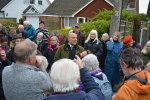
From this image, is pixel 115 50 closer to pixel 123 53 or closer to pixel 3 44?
pixel 123 53

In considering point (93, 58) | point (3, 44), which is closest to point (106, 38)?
point (93, 58)

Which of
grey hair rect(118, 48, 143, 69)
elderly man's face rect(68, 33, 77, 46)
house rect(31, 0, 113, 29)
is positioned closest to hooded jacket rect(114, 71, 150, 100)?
grey hair rect(118, 48, 143, 69)

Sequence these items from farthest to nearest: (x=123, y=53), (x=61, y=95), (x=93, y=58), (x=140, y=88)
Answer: (x=93, y=58) → (x=123, y=53) → (x=140, y=88) → (x=61, y=95)

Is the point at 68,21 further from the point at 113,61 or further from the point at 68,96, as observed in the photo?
the point at 68,96

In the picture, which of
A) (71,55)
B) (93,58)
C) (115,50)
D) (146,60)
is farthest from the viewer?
(115,50)

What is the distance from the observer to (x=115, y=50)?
454 centimetres

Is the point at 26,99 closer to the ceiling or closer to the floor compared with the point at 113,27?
closer to the floor

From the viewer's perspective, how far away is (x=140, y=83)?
1.59 meters

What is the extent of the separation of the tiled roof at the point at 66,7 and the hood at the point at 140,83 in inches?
791

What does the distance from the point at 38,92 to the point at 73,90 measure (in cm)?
46

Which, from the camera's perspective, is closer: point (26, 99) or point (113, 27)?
point (26, 99)

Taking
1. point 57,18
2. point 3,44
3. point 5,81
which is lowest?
point 5,81

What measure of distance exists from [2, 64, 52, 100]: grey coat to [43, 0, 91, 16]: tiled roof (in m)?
20.1

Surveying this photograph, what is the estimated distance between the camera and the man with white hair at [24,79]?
1.56 m
